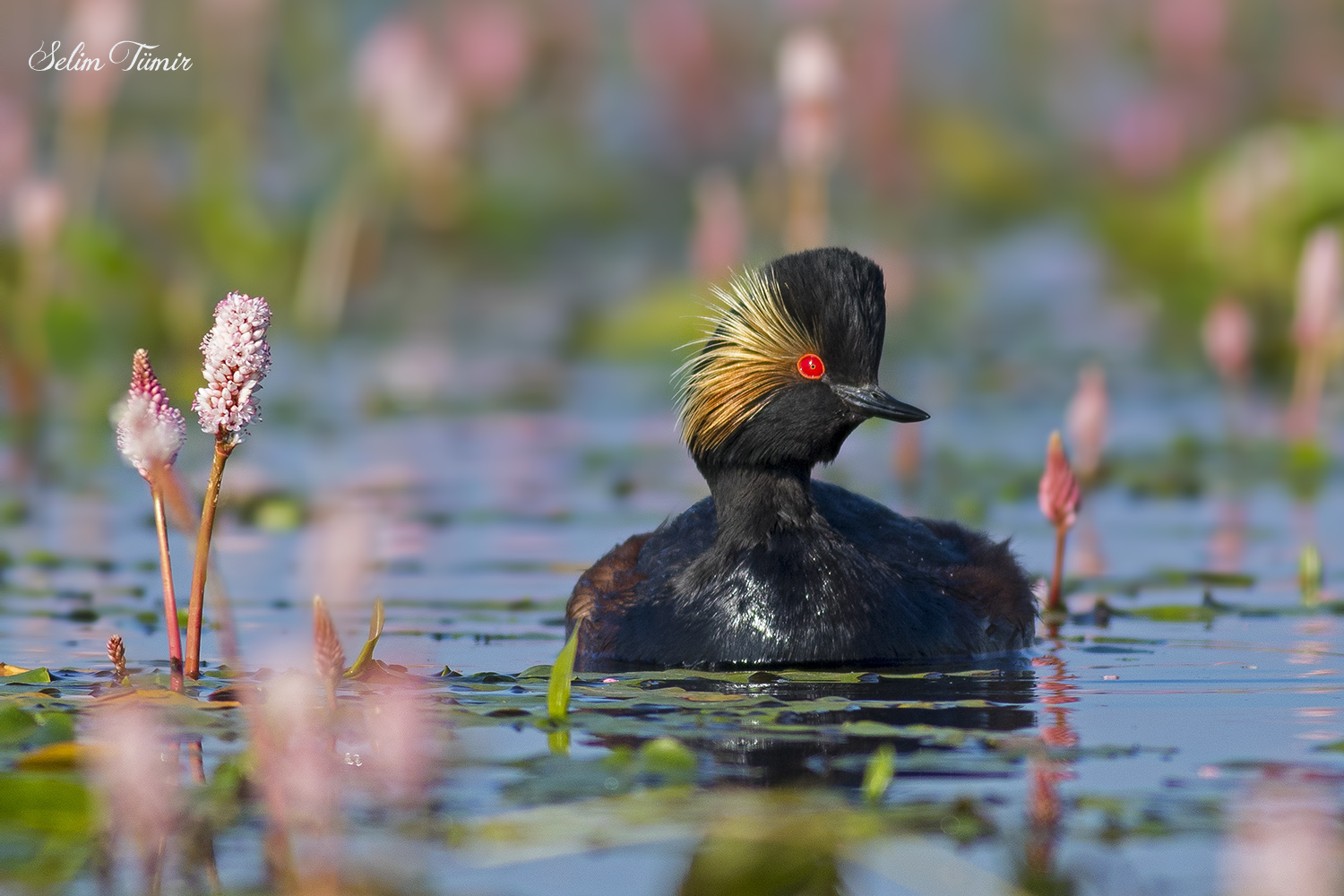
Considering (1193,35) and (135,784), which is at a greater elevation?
(1193,35)

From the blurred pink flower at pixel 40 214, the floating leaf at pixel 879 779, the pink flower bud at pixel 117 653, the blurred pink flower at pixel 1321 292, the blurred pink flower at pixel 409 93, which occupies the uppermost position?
the blurred pink flower at pixel 409 93

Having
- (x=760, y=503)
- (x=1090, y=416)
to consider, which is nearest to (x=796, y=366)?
(x=760, y=503)

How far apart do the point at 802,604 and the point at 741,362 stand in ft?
3.04

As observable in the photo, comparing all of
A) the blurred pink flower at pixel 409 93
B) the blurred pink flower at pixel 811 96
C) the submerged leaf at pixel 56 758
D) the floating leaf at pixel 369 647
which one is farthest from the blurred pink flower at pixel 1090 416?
the blurred pink flower at pixel 409 93

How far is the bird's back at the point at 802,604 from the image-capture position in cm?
791

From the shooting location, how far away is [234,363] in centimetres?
630

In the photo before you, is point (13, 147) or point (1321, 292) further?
point (13, 147)

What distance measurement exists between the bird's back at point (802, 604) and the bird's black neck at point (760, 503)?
6 centimetres

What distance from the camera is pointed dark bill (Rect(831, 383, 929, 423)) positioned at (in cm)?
799

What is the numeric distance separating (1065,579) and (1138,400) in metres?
6.13

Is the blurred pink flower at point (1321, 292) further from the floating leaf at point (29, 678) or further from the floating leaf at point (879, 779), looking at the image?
the floating leaf at point (29, 678)

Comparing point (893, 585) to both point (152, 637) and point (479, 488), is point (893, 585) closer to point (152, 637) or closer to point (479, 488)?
point (152, 637)

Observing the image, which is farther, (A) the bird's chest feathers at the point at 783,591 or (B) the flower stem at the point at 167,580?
(A) the bird's chest feathers at the point at 783,591

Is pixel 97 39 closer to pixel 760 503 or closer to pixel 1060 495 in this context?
pixel 760 503
